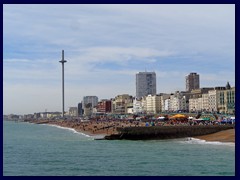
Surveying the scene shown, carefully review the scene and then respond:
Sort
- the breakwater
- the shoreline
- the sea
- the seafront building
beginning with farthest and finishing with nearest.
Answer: the seafront building < the breakwater < the shoreline < the sea

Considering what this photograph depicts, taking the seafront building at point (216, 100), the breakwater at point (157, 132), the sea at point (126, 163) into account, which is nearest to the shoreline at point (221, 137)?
the breakwater at point (157, 132)

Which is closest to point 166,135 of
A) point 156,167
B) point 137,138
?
point 137,138

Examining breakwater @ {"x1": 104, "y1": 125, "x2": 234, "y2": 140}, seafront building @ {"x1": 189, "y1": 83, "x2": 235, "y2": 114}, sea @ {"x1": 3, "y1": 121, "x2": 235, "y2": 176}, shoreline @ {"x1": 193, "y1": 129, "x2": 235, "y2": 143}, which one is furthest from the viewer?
seafront building @ {"x1": 189, "y1": 83, "x2": 235, "y2": 114}

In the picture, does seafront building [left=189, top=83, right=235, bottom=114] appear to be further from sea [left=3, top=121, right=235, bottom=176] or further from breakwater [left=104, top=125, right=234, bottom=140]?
sea [left=3, top=121, right=235, bottom=176]

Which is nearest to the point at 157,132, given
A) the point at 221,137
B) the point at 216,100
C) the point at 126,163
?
the point at 221,137

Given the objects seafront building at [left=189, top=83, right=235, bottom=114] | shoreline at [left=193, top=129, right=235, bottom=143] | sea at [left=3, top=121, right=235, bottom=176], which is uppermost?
seafront building at [left=189, top=83, right=235, bottom=114]

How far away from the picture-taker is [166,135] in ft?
189

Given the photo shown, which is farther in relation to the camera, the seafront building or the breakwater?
the seafront building

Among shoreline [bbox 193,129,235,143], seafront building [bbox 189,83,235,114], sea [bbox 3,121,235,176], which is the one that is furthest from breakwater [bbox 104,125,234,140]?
seafront building [bbox 189,83,235,114]
